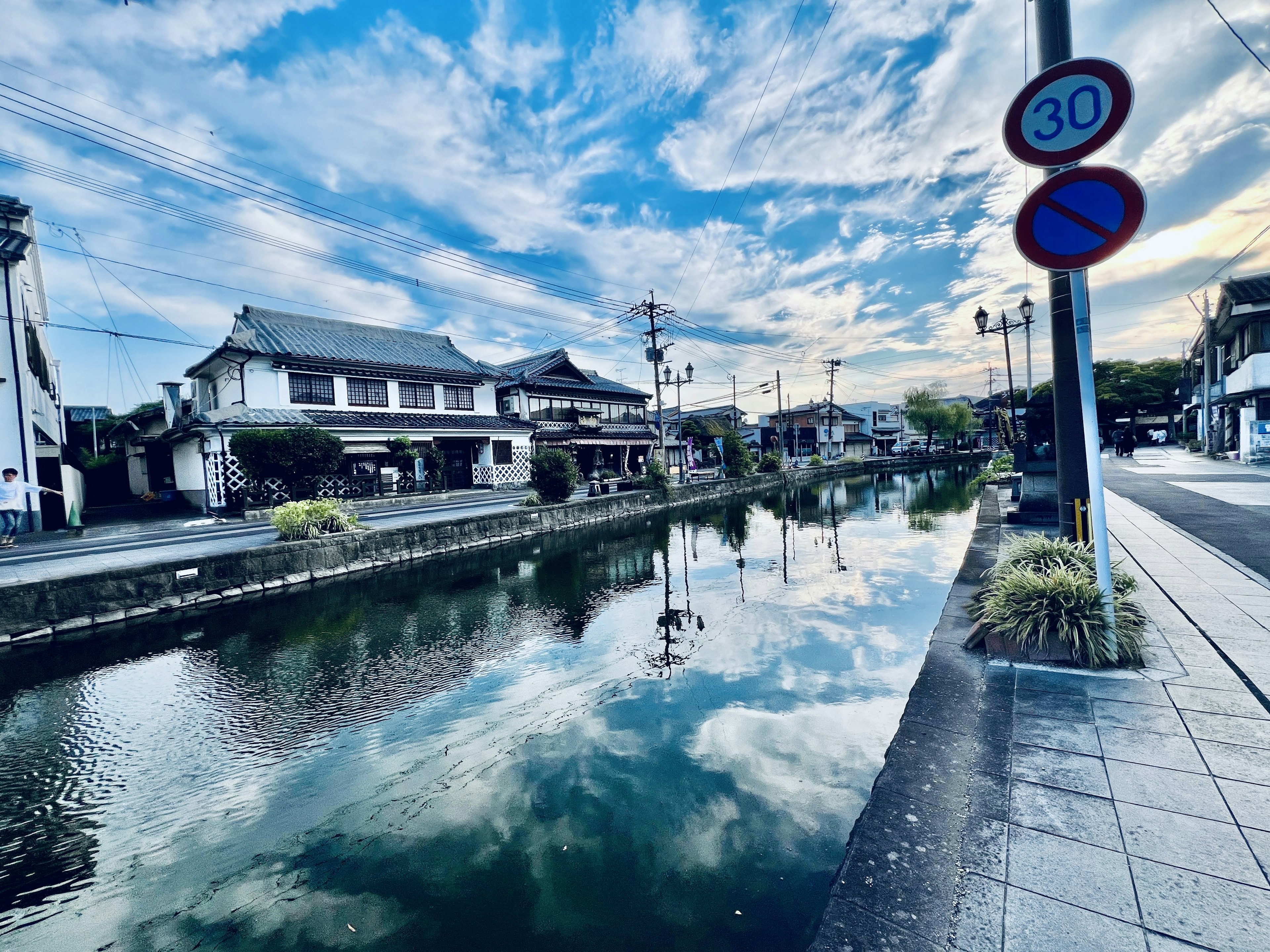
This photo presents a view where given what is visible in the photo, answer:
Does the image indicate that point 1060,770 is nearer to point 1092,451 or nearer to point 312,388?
point 1092,451

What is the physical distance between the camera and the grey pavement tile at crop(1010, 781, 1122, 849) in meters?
2.44

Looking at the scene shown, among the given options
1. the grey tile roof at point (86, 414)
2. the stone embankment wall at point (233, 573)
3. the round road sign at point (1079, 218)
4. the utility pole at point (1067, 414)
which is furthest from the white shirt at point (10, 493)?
the grey tile roof at point (86, 414)

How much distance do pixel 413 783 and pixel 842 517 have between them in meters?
17.3

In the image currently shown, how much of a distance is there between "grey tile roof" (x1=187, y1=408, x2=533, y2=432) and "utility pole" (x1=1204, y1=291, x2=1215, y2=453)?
126ft

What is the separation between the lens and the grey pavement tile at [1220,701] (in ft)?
10.8

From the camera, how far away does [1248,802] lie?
8.28 ft

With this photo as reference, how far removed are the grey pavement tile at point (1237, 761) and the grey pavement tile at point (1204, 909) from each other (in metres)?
0.98

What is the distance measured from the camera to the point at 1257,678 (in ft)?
12.1

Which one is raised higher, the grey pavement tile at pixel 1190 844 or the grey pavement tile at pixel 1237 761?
the grey pavement tile at pixel 1237 761

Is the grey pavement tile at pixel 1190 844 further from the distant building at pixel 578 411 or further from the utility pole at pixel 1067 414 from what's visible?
the distant building at pixel 578 411

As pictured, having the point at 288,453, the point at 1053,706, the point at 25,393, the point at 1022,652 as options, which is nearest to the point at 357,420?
the point at 288,453

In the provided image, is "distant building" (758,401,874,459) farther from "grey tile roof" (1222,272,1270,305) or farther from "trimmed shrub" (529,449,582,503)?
"trimmed shrub" (529,449,582,503)

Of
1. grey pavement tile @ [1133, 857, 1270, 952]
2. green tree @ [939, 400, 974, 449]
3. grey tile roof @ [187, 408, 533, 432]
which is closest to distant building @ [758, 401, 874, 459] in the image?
green tree @ [939, 400, 974, 449]

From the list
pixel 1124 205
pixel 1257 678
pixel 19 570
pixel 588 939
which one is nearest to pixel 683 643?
pixel 588 939
